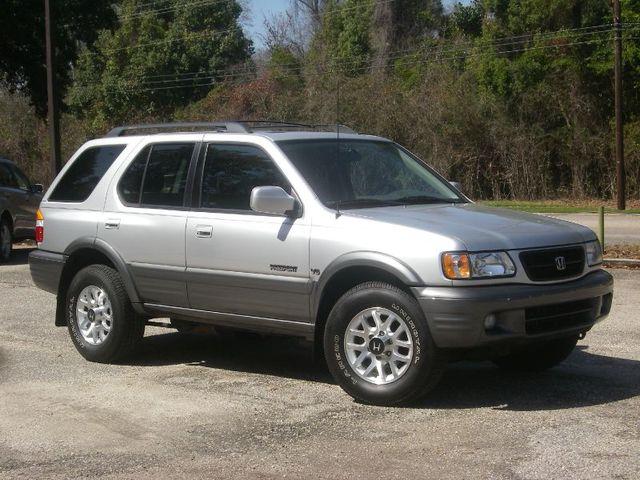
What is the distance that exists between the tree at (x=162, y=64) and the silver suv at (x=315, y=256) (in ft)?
148

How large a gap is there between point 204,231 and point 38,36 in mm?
22285

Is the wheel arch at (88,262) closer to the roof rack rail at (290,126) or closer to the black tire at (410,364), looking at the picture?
the roof rack rail at (290,126)

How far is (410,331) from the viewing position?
6.63 meters

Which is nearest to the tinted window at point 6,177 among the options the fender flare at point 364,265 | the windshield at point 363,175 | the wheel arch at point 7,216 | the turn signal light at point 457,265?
the wheel arch at point 7,216

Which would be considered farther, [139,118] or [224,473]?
[139,118]

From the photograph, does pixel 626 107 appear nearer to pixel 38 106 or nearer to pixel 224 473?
pixel 38 106

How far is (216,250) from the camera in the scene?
7.65 meters

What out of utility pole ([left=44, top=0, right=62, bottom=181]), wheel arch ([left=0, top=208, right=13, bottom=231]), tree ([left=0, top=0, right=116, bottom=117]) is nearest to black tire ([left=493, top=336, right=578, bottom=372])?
wheel arch ([left=0, top=208, right=13, bottom=231])

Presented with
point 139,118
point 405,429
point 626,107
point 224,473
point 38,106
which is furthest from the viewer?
point 139,118

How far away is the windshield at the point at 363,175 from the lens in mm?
7449

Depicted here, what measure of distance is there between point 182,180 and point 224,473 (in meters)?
3.17

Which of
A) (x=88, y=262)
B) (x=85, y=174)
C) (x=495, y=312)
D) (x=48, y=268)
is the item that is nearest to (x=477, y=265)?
(x=495, y=312)

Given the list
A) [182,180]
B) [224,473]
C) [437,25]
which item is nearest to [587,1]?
[437,25]

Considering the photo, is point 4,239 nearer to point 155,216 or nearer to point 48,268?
point 48,268
